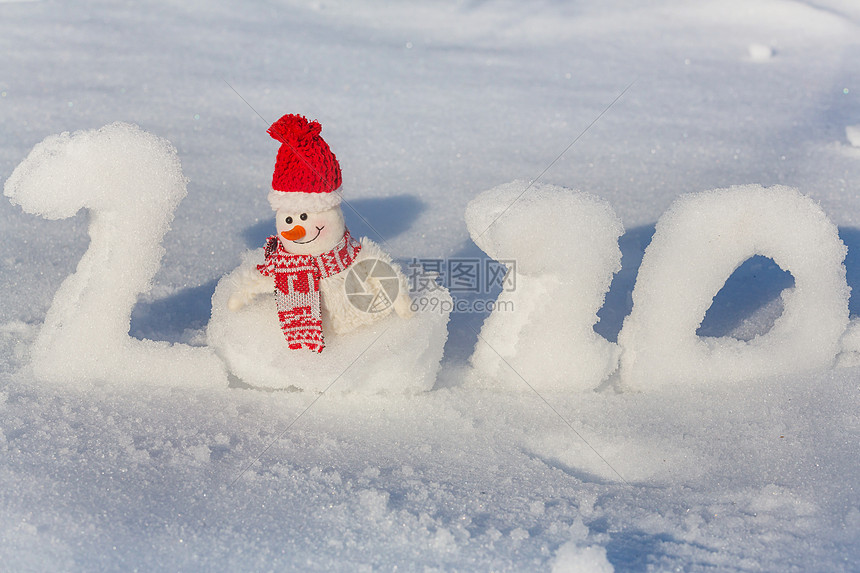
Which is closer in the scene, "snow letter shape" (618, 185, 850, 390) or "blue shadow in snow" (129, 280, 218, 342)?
"snow letter shape" (618, 185, 850, 390)

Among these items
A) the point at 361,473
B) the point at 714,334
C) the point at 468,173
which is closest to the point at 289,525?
the point at 361,473

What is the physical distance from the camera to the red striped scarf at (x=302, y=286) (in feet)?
5.58

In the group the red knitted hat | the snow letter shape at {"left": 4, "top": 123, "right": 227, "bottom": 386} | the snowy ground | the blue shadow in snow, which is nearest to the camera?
the snowy ground

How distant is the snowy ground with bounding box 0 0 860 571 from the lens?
139 cm

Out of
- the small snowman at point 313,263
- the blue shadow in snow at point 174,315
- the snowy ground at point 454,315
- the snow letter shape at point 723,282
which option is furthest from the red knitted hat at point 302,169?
Result: the snow letter shape at point 723,282

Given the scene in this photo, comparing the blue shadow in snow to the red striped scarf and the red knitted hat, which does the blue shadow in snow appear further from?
the red knitted hat

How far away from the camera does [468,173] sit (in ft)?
9.75

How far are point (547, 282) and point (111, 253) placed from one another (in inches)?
39.3

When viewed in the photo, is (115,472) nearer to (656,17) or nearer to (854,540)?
(854,540)

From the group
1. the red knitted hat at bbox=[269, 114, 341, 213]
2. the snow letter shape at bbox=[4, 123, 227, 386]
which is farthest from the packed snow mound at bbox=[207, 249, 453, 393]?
the red knitted hat at bbox=[269, 114, 341, 213]

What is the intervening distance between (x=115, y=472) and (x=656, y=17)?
427 cm

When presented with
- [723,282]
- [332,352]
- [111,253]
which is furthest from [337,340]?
[723,282]

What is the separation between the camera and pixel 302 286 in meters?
1.70

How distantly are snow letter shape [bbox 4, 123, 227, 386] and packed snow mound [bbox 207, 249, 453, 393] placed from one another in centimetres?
10
